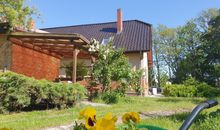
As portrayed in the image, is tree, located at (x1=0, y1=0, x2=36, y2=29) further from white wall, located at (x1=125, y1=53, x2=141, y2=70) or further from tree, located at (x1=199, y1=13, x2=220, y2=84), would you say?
tree, located at (x1=199, y1=13, x2=220, y2=84)

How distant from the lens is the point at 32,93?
35.5 feet

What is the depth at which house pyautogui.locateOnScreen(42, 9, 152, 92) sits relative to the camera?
28.7 metres

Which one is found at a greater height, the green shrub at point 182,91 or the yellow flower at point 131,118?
the green shrub at point 182,91

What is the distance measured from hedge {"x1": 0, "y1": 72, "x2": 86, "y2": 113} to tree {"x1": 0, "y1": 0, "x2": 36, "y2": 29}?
4.70 metres

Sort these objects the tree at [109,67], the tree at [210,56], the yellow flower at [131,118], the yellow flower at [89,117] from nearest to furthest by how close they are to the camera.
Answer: the yellow flower at [89,117] < the yellow flower at [131,118] < the tree at [109,67] < the tree at [210,56]

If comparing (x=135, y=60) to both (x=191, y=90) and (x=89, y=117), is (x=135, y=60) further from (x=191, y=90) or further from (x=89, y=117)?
(x=89, y=117)

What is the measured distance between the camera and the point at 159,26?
195 ft

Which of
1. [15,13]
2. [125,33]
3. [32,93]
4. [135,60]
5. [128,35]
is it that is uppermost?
[125,33]

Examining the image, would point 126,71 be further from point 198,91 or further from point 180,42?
point 180,42

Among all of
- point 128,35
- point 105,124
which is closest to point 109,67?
point 105,124

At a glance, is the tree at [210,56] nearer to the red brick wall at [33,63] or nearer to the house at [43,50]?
the house at [43,50]

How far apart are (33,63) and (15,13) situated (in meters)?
3.41

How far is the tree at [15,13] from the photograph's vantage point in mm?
14852

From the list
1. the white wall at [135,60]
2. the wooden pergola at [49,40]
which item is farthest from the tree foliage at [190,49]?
the wooden pergola at [49,40]
